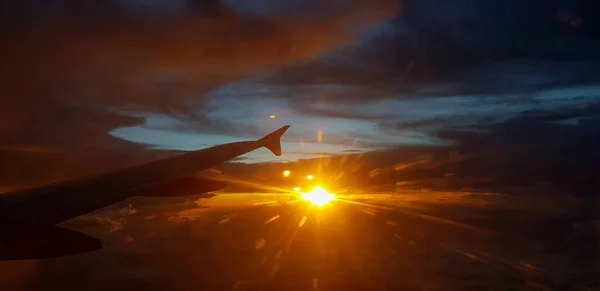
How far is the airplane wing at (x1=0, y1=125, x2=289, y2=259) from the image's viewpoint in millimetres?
5410

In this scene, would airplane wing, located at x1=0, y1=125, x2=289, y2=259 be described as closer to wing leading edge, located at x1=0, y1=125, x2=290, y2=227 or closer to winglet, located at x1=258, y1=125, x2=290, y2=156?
wing leading edge, located at x1=0, y1=125, x2=290, y2=227

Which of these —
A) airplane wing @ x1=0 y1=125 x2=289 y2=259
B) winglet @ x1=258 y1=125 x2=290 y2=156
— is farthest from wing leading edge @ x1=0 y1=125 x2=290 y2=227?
winglet @ x1=258 y1=125 x2=290 y2=156

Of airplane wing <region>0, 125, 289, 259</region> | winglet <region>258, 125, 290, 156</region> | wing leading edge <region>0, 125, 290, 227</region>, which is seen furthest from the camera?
winglet <region>258, 125, 290, 156</region>

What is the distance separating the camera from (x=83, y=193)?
23.5 feet

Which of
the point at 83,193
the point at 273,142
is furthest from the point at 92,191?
the point at 273,142

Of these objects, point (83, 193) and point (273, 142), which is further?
point (273, 142)

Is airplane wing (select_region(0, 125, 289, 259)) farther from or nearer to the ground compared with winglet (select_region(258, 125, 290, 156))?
nearer to the ground

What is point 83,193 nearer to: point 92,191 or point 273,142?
point 92,191

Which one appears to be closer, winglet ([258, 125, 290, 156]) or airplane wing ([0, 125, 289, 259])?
airplane wing ([0, 125, 289, 259])

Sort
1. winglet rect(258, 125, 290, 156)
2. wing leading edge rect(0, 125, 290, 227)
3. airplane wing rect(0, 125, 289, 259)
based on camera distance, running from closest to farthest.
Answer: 1. airplane wing rect(0, 125, 289, 259)
2. wing leading edge rect(0, 125, 290, 227)
3. winglet rect(258, 125, 290, 156)

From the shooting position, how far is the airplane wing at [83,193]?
213 inches

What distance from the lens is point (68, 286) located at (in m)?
8.87

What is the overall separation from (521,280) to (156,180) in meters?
5.84

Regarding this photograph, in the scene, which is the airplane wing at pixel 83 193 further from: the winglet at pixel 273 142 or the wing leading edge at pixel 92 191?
the winglet at pixel 273 142
